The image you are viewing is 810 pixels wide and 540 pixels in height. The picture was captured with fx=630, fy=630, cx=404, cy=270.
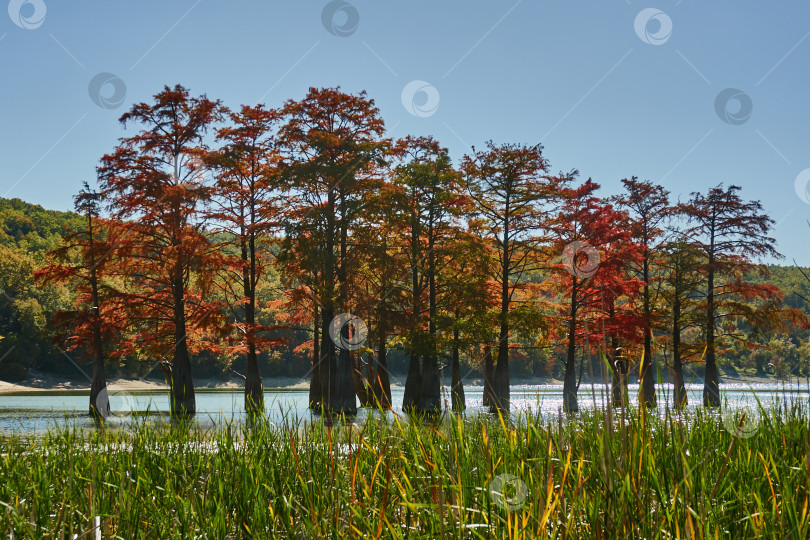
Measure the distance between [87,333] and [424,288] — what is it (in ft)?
45.6

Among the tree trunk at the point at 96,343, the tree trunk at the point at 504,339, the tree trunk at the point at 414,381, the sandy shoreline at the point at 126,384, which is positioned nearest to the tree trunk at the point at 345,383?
the tree trunk at the point at 414,381

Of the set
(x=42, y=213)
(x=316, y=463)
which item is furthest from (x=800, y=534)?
(x=42, y=213)

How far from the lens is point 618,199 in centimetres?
3192

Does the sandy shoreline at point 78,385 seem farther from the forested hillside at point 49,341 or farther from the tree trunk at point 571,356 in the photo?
the tree trunk at point 571,356

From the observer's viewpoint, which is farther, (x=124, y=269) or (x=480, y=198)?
(x=480, y=198)

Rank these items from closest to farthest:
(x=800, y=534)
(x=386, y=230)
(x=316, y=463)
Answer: (x=800, y=534), (x=316, y=463), (x=386, y=230)

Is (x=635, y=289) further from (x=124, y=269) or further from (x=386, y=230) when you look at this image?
(x=124, y=269)
